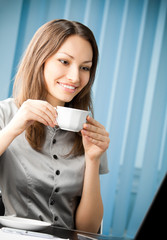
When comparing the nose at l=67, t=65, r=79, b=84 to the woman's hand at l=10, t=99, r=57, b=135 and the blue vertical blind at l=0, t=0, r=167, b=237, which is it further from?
the blue vertical blind at l=0, t=0, r=167, b=237

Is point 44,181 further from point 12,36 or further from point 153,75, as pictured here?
point 153,75

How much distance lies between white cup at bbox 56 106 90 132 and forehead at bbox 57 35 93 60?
35 centimetres

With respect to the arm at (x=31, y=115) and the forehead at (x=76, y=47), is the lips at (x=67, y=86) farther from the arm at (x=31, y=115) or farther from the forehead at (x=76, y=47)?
the arm at (x=31, y=115)

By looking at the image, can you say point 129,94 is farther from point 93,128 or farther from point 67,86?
point 93,128

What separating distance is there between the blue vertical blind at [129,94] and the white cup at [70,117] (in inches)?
77.5

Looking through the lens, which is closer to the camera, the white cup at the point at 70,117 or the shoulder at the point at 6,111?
the white cup at the point at 70,117

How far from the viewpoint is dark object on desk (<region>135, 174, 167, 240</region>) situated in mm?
492

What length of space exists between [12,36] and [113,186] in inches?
67.7

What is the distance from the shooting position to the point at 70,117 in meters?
0.98

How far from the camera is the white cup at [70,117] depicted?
969 mm

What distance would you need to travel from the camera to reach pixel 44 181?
1214 millimetres

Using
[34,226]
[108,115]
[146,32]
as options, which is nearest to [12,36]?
[108,115]

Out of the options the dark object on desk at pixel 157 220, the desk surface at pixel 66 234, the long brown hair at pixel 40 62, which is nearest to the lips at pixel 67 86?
the long brown hair at pixel 40 62

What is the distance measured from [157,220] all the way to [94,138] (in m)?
0.67
